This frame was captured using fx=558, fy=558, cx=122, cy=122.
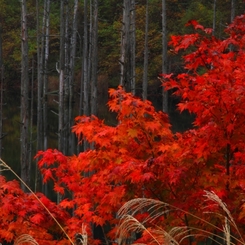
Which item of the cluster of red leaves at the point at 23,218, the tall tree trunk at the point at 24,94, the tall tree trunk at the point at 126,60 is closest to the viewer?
the cluster of red leaves at the point at 23,218

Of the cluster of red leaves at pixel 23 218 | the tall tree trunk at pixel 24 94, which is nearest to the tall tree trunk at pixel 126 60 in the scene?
the cluster of red leaves at pixel 23 218

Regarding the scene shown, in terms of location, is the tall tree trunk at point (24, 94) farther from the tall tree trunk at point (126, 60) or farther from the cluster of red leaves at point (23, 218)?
the cluster of red leaves at point (23, 218)

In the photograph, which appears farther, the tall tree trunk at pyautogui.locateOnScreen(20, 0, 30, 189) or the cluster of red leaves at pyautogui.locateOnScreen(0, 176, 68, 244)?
the tall tree trunk at pyautogui.locateOnScreen(20, 0, 30, 189)

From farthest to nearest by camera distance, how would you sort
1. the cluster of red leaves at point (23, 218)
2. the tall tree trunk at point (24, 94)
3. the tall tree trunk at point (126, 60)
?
the tall tree trunk at point (24, 94), the tall tree trunk at point (126, 60), the cluster of red leaves at point (23, 218)

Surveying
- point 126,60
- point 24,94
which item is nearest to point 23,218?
point 126,60

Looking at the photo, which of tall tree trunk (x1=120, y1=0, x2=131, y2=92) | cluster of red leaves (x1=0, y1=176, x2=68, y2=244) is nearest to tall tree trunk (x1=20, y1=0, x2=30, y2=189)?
tall tree trunk (x1=120, y1=0, x2=131, y2=92)

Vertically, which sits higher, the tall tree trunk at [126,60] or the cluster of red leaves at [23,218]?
the tall tree trunk at [126,60]

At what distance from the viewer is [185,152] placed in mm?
5352

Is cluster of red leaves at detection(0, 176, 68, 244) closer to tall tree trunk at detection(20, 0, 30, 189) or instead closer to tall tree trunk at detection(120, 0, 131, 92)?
tall tree trunk at detection(120, 0, 131, 92)

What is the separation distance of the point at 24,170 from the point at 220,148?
9.66 m

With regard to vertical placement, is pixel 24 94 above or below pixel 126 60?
below

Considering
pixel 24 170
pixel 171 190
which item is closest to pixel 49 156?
pixel 171 190

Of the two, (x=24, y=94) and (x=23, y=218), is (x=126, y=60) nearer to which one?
(x=23, y=218)

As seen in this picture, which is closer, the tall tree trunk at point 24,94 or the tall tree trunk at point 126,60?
the tall tree trunk at point 126,60
